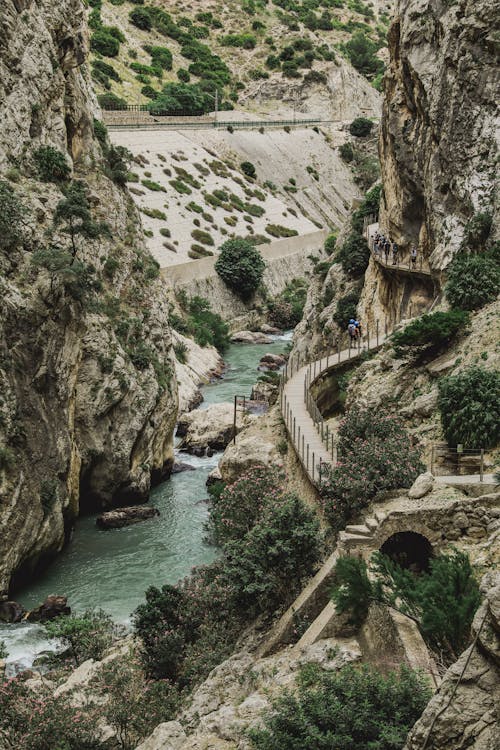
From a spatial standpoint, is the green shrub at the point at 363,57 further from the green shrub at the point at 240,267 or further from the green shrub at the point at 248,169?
the green shrub at the point at 240,267

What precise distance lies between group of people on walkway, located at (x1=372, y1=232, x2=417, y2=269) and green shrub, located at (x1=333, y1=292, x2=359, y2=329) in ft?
12.0

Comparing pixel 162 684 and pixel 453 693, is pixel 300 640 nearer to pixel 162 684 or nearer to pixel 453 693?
pixel 162 684

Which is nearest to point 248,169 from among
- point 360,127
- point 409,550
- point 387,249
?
point 360,127

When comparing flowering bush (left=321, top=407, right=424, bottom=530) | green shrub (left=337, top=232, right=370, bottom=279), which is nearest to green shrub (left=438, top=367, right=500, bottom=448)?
flowering bush (left=321, top=407, right=424, bottom=530)

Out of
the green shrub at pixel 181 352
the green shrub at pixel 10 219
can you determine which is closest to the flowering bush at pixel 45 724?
the green shrub at pixel 10 219

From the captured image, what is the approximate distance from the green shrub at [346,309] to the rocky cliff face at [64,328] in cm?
1057

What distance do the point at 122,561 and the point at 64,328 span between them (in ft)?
33.4

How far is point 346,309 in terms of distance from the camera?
47.8m

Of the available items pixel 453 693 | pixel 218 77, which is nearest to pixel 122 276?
pixel 453 693

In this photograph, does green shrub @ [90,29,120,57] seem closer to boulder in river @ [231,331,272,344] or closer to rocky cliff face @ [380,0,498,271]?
boulder in river @ [231,331,272,344]

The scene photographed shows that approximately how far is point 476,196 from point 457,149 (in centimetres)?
285

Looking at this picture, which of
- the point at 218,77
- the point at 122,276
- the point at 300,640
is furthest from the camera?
the point at 218,77

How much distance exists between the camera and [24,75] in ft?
121

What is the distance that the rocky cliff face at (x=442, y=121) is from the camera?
114 feet
